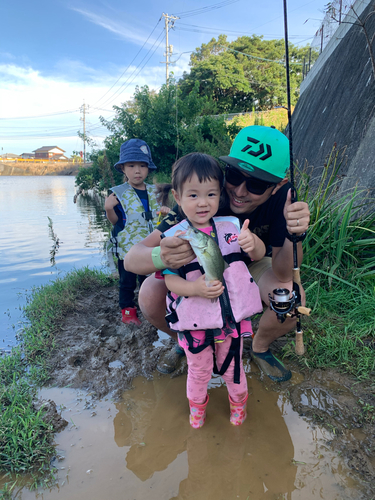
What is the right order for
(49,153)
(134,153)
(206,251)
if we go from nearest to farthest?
(206,251), (134,153), (49,153)

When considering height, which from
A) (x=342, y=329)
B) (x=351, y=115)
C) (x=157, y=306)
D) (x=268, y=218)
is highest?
(x=351, y=115)

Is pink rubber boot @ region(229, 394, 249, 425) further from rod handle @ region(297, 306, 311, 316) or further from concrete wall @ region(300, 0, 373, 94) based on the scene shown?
concrete wall @ region(300, 0, 373, 94)

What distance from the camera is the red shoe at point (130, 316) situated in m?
3.70

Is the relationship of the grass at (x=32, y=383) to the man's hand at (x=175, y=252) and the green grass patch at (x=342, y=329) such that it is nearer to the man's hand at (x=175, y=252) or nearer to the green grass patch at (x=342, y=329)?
the man's hand at (x=175, y=252)

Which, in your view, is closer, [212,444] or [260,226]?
[212,444]

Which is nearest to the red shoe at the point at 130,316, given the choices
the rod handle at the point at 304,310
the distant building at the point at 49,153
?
the rod handle at the point at 304,310

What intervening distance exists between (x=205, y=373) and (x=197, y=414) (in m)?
0.31

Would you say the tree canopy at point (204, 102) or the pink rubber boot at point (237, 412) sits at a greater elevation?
the tree canopy at point (204, 102)

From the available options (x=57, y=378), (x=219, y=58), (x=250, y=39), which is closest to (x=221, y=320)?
(x=57, y=378)

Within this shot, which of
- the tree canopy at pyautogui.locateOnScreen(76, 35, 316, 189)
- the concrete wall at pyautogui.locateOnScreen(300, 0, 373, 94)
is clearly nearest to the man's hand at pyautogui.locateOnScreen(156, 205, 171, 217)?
the tree canopy at pyautogui.locateOnScreen(76, 35, 316, 189)

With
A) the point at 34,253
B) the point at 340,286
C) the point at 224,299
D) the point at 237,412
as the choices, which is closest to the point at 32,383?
the point at 237,412

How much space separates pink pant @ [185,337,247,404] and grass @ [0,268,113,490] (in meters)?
0.97

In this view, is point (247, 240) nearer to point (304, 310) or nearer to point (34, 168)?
point (304, 310)

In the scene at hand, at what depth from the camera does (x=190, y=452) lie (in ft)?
6.52
